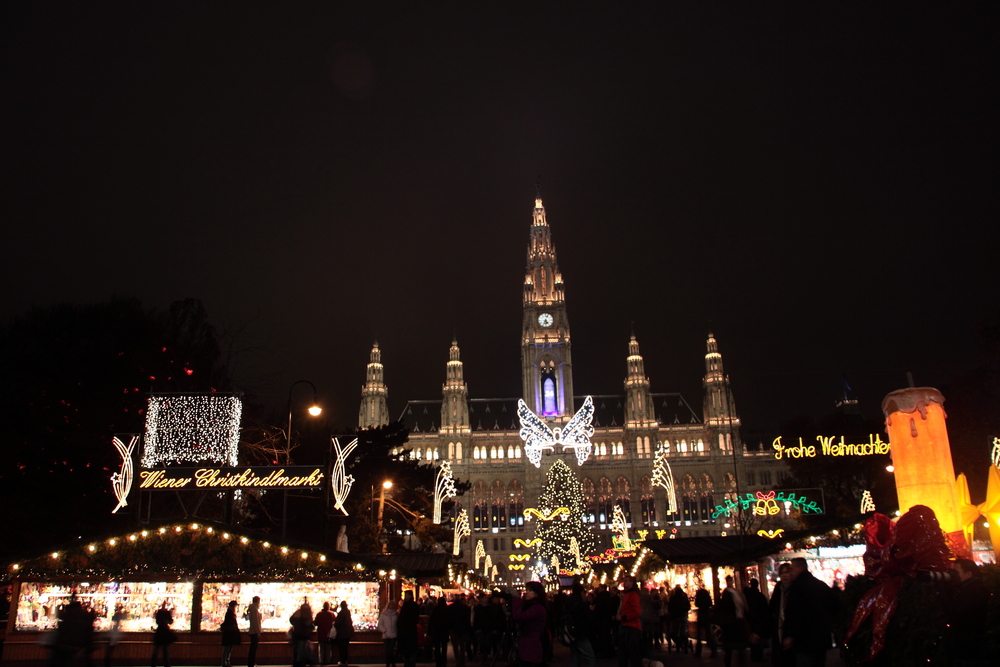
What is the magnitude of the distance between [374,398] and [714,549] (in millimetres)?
72012

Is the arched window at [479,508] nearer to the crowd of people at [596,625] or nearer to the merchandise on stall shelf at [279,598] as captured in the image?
the crowd of people at [596,625]

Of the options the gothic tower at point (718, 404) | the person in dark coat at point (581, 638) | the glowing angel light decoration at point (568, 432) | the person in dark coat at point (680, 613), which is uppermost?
the gothic tower at point (718, 404)

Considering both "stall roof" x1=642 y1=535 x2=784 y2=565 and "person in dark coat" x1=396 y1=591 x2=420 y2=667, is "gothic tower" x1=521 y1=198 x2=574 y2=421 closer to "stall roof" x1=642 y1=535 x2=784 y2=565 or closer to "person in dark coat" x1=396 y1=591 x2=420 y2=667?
"stall roof" x1=642 y1=535 x2=784 y2=565

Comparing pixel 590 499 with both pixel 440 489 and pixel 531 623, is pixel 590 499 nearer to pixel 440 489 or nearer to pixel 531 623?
pixel 440 489

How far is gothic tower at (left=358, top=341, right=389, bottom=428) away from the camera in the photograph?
293 ft

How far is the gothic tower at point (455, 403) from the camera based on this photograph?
89.9 meters

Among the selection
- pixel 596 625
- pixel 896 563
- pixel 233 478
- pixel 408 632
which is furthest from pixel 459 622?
pixel 896 563

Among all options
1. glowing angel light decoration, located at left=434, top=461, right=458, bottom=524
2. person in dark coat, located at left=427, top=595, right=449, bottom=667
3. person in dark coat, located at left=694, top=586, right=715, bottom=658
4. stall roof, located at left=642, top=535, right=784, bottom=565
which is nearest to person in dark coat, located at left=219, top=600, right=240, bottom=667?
person in dark coat, located at left=427, top=595, right=449, bottom=667

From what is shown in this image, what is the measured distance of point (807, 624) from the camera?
701 centimetres

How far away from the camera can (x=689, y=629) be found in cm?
2036

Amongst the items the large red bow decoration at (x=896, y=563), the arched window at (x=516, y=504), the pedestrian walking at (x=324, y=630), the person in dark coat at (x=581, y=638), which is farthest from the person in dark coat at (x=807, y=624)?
the arched window at (x=516, y=504)

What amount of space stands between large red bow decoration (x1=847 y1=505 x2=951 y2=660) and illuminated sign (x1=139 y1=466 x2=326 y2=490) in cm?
1536

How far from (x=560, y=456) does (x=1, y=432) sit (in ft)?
216

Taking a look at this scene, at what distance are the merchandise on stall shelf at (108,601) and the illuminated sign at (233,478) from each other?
119 inches
